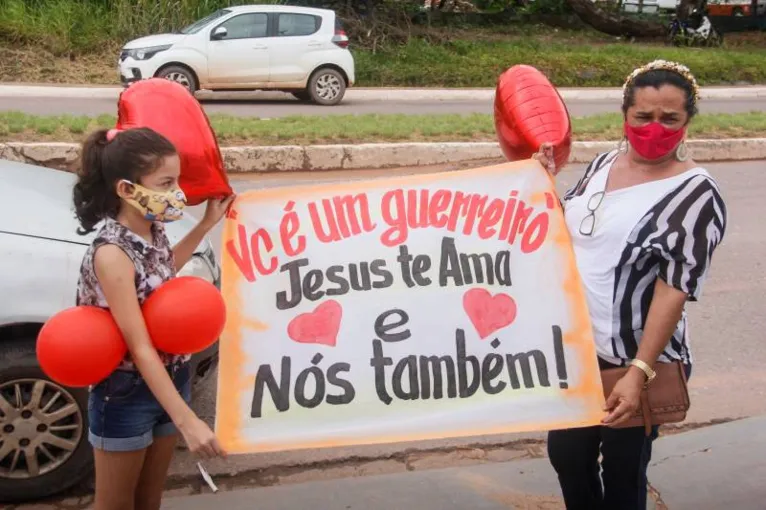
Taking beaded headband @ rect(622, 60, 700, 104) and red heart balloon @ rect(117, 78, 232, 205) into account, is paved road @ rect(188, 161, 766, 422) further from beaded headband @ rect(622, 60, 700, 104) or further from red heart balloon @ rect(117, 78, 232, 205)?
beaded headband @ rect(622, 60, 700, 104)

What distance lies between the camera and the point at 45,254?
3736 mm

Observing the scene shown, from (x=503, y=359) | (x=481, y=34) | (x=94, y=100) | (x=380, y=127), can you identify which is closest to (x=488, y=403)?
(x=503, y=359)

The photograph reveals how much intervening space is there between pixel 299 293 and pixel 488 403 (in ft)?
2.21

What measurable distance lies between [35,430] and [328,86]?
13.7m

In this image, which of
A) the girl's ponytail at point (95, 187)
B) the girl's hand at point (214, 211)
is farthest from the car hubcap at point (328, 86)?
the girl's ponytail at point (95, 187)

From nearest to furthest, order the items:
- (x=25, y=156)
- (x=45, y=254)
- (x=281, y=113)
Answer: (x=45, y=254) < (x=25, y=156) < (x=281, y=113)

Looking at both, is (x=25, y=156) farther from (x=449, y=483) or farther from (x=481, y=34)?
(x=481, y=34)

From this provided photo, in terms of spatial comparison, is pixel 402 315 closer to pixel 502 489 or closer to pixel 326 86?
pixel 502 489

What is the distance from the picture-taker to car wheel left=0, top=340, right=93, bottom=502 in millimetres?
3656

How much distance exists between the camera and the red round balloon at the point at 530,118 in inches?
117

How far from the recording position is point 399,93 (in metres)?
19.5

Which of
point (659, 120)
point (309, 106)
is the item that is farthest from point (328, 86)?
point (659, 120)

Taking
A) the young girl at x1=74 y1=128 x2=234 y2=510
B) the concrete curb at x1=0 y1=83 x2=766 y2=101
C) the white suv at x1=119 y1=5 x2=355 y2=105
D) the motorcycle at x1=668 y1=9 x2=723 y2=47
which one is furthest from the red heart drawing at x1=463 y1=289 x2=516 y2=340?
the motorcycle at x1=668 y1=9 x2=723 y2=47

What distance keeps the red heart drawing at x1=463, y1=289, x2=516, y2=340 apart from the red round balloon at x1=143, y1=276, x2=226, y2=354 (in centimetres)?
83
